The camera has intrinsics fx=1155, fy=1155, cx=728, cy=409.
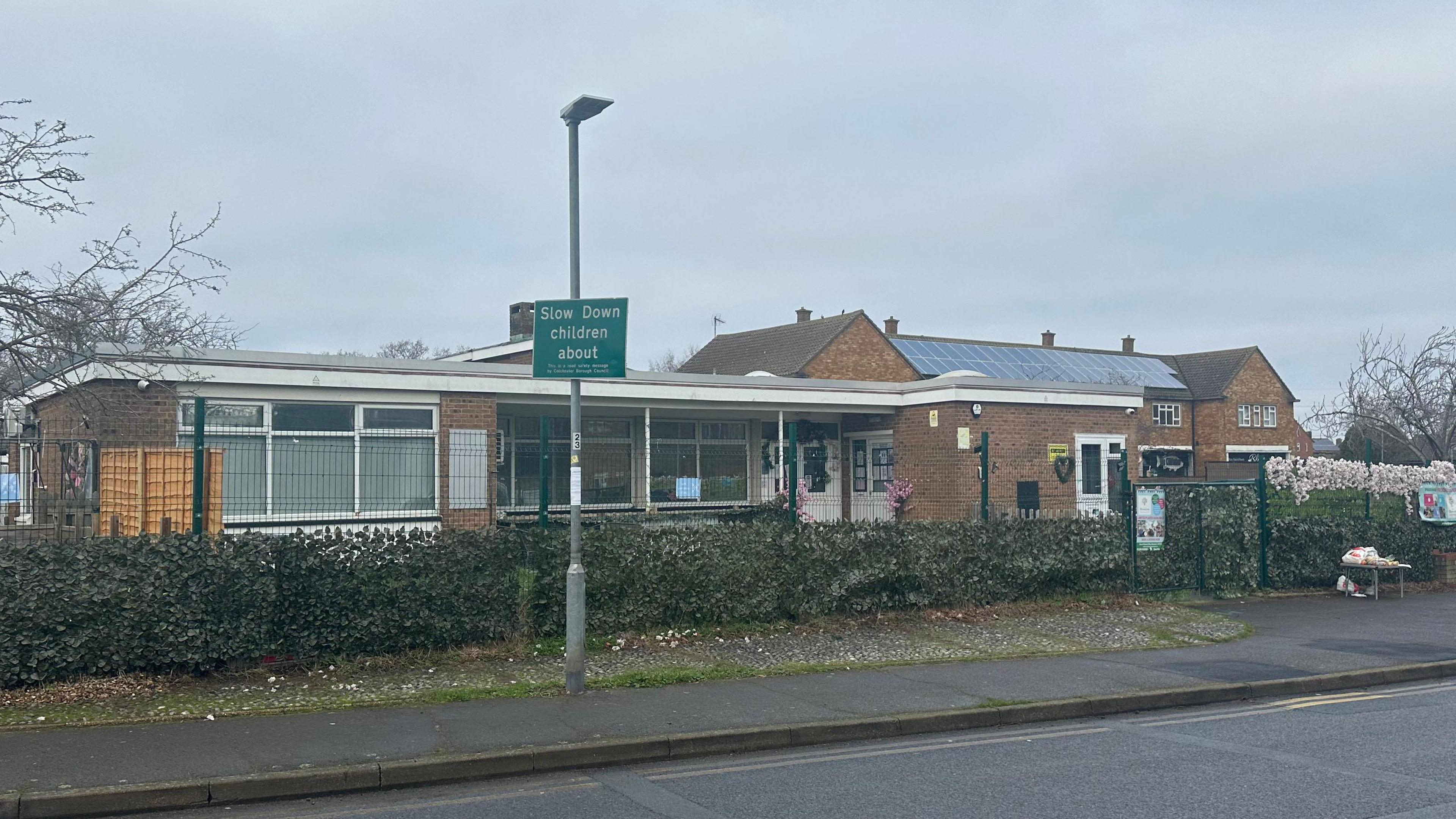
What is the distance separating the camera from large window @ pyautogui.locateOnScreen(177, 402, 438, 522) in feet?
40.6

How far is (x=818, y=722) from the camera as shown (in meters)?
8.40

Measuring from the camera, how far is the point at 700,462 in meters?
16.1

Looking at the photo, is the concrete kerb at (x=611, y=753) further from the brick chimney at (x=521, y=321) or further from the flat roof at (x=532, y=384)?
the brick chimney at (x=521, y=321)

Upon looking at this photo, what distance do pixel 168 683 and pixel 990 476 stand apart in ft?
45.7

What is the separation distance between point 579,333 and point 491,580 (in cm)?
285

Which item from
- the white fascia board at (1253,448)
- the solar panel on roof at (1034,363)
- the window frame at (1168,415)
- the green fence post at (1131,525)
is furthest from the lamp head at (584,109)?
the white fascia board at (1253,448)

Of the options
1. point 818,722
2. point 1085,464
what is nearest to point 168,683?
point 818,722

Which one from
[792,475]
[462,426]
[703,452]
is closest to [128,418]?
[462,426]

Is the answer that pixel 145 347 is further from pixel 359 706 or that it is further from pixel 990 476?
pixel 990 476

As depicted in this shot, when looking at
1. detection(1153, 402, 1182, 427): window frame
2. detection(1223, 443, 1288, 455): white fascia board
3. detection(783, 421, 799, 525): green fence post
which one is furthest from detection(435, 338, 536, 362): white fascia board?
detection(1223, 443, 1288, 455): white fascia board

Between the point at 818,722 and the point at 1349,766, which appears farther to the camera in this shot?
the point at 818,722

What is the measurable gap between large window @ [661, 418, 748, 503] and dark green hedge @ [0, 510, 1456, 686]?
78.4 inches

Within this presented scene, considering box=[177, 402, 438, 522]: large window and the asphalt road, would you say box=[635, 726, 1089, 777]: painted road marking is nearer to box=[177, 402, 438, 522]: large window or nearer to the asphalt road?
the asphalt road

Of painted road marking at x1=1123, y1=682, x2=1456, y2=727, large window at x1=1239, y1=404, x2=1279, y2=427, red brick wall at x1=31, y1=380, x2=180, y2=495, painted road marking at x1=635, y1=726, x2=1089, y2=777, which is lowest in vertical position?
painted road marking at x1=1123, y1=682, x2=1456, y2=727
